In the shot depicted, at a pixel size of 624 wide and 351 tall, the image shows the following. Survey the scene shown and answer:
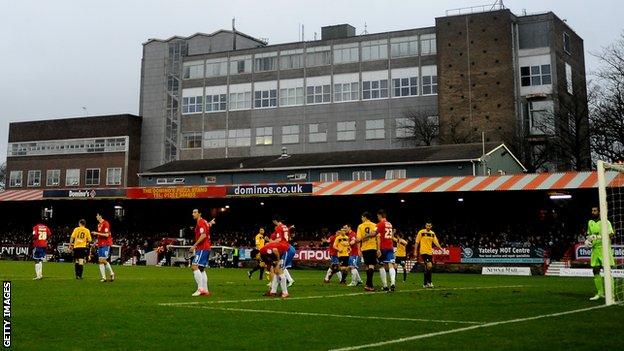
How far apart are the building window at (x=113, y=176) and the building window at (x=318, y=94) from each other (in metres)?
28.7

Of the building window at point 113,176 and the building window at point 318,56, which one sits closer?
the building window at point 318,56

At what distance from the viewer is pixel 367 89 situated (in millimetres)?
81500

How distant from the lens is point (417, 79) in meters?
79.2

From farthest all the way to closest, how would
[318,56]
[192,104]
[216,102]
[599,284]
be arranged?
[192,104] < [216,102] < [318,56] < [599,284]

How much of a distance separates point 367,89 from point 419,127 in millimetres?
9306

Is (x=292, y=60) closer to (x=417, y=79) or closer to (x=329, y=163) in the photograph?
(x=417, y=79)

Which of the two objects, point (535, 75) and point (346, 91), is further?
point (346, 91)

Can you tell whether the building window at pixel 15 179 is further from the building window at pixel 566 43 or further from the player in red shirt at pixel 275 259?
the player in red shirt at pixel 275 259

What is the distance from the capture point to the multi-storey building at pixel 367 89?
246ft

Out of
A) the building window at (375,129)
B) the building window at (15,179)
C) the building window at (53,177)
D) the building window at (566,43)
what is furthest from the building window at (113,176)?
the building window at (566,43)

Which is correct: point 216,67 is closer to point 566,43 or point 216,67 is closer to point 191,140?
point 191,140

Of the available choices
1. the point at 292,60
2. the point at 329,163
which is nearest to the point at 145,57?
the point at 292,60

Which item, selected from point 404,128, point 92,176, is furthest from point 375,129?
point 92,176

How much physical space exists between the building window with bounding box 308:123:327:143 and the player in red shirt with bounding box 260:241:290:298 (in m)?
65.7
